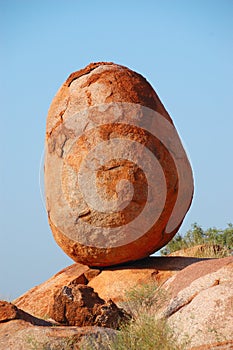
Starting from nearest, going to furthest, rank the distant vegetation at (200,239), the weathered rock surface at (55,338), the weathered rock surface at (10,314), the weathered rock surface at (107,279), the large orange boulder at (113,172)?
the weathered rock surface at (55,338)
the weathered rock surface at (10,314)
the weathered rock surface at (107,279)
the large orange boulder at (113,172)
the distant vegetation at (200,239)

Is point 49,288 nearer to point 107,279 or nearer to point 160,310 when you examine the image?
point 107,279

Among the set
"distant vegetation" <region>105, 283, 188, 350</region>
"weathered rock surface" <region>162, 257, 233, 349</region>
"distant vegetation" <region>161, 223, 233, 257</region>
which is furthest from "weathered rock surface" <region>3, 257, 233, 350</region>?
"distant vegetation" <region>161, 223, 233, 257</region>

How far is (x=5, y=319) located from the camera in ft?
23.5

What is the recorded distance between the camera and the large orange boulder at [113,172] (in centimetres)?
1104

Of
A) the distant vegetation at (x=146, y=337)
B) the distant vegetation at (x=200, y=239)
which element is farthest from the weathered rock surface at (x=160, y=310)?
the distant vegetation at (x=200, y=239)

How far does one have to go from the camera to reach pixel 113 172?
36.0 ft

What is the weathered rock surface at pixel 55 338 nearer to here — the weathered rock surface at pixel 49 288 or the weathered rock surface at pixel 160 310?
the weathered rock surface at pixel 160 310

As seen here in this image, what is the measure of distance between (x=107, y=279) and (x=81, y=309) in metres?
2.77

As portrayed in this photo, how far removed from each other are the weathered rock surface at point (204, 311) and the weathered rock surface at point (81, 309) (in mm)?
613

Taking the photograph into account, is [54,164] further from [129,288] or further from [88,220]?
[129,288]

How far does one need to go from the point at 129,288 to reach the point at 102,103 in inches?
120

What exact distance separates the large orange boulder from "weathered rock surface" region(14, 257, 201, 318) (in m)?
0.20

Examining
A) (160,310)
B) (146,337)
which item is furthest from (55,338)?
(160,310)

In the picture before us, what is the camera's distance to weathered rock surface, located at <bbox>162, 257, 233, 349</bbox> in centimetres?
700
